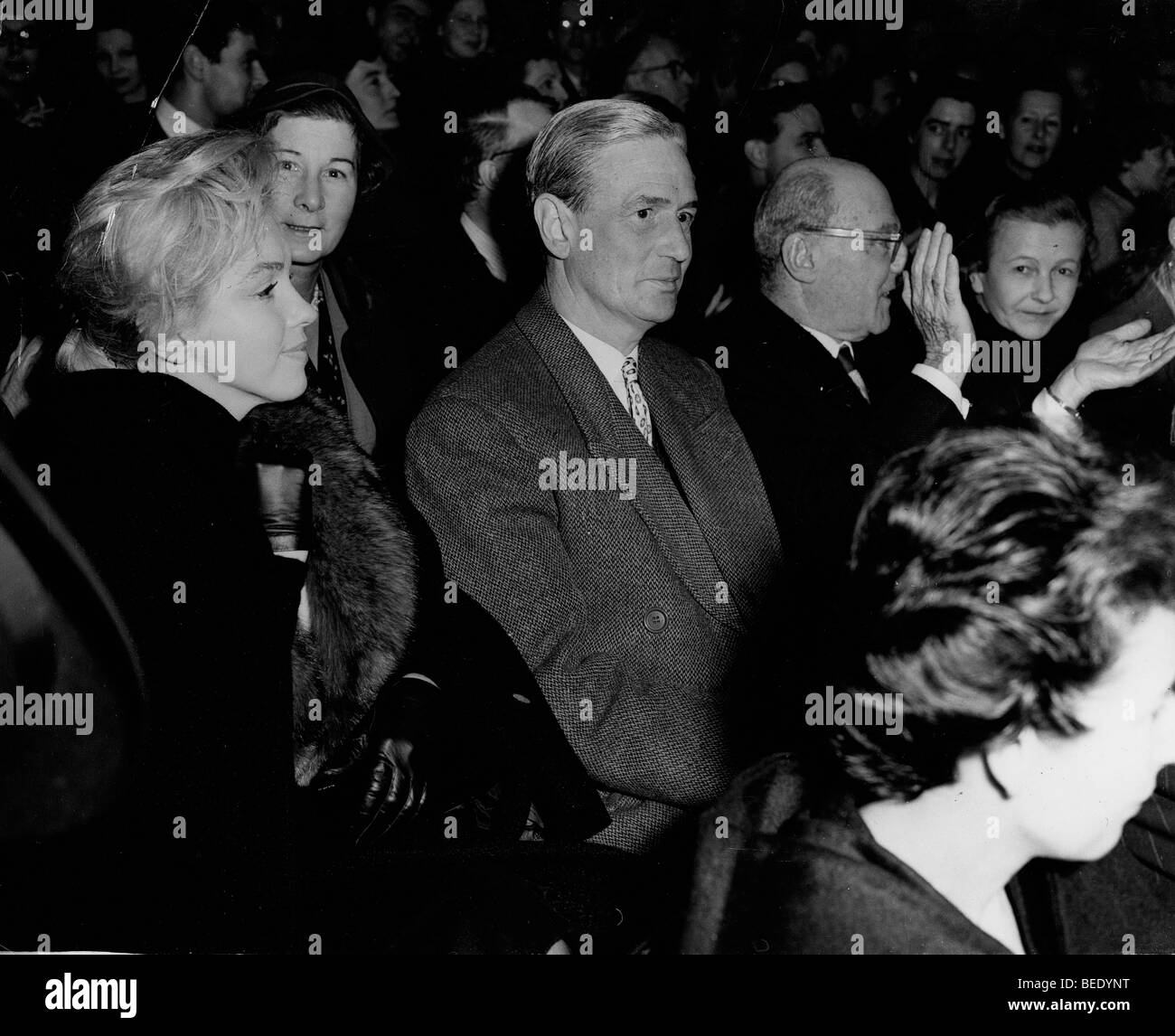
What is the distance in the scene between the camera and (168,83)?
2441 millimetres

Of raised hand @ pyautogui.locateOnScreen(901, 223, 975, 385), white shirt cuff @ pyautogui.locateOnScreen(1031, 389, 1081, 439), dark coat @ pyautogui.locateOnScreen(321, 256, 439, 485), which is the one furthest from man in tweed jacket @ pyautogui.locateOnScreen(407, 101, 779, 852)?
white shirt cuff @ pyautogui.locateOnScreen(1031, 389, 1081, 439)

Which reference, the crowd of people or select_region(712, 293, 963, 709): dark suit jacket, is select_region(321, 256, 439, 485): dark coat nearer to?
the crowd of people

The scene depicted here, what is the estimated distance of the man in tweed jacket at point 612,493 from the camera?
2123 millimetres

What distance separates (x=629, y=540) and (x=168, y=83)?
1.12 metres

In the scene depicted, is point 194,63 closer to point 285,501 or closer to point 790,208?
point 285,501

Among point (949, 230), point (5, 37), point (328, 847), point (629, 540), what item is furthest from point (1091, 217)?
point (5, 37)

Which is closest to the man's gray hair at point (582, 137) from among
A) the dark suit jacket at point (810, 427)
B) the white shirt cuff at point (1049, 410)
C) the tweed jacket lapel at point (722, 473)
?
the tweed jacket lapel at point (722, 473)

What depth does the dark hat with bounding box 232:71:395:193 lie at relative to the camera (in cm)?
239

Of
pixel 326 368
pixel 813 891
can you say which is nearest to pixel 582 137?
pixel 326 368

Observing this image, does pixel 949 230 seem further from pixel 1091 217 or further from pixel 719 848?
pixel 719 848

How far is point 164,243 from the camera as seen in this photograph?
198cm

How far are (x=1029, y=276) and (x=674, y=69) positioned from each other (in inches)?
35.0

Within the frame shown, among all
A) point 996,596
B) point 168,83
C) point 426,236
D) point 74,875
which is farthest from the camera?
point 426,236

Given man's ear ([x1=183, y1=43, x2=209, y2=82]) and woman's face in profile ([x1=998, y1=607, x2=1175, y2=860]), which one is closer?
woman's face in profile ([x1=998, y1=607, x2=1175, y2=860])
